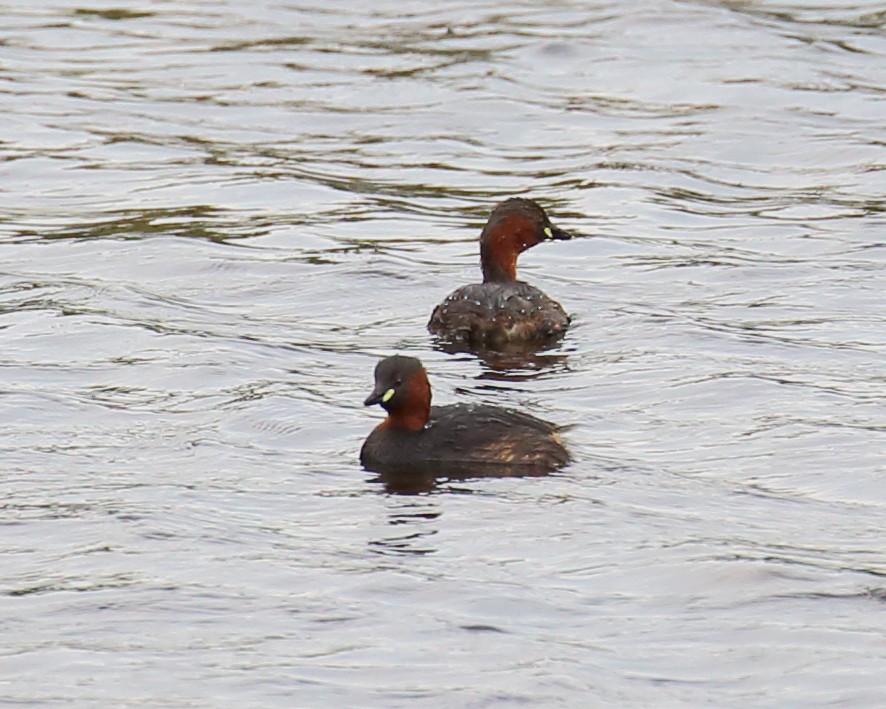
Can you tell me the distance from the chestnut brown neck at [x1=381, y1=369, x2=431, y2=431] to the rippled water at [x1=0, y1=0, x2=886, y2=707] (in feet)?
1.61

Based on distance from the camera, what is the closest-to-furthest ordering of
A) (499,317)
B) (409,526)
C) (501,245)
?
(409,526), (499,317), (501,245)

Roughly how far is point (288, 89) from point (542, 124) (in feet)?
10.6

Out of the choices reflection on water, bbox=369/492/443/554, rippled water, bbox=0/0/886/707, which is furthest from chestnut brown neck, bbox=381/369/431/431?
reflection on water, bbox=369/492/443/554

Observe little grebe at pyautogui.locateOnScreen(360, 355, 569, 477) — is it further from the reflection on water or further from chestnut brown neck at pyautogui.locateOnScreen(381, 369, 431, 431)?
the reflection on water

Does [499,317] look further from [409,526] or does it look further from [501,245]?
[409,526]

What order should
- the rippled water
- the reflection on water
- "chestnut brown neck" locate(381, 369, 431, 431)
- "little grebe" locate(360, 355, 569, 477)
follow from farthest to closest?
"chestnut brown neck" locate(381, 369, 431, 431) → "little grebe" locate(360, 355, 569, 477) → the reflection on water → the rippled water

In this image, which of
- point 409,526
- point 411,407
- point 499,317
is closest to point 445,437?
point 411,407

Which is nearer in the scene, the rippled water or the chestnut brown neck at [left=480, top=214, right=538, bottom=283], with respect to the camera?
the rippled water

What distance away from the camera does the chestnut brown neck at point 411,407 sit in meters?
12.3

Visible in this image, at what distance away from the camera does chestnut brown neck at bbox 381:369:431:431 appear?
40.2 feet

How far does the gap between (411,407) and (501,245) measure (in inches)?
172

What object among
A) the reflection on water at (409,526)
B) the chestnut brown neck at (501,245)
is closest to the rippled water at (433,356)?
the reflection on water at (409,526)

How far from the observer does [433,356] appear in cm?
1500

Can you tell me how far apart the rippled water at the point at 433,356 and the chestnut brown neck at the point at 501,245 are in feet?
2.18
